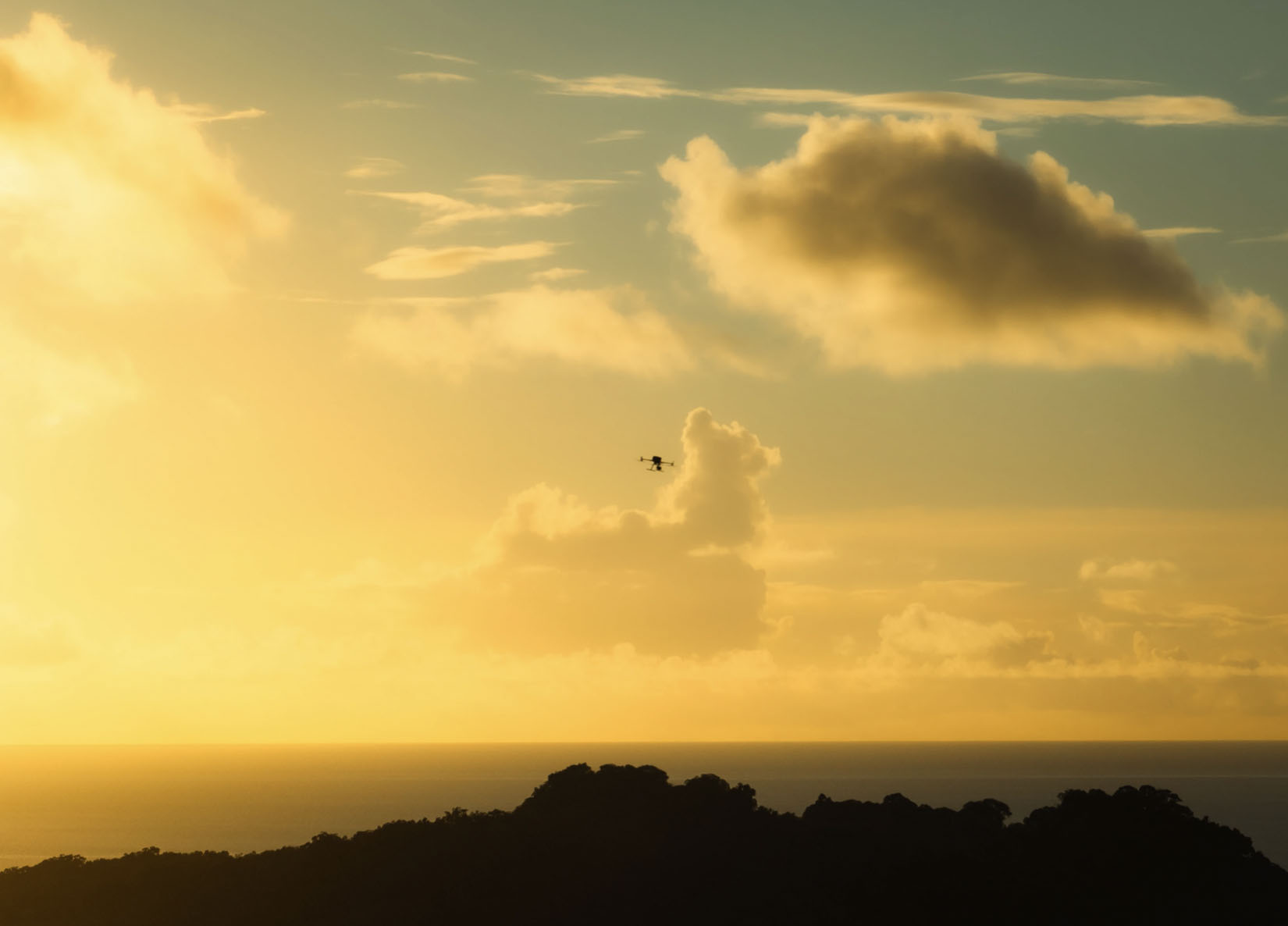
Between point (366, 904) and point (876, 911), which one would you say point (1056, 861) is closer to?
point (876, 911)

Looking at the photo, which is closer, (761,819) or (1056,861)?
(1056,861)

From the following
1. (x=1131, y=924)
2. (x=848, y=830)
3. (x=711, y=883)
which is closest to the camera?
(x=1131, y=924)

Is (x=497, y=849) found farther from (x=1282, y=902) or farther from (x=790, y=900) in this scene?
(x=1282, y=902)

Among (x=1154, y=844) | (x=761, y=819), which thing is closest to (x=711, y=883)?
(x=761, y=819)

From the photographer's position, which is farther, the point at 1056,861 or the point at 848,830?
the point at 848,830

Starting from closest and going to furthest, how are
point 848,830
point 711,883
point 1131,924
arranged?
1. point 1131,924
2. point 711,883
3. point 848,830

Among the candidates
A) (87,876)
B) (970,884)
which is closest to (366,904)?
(87,876)
